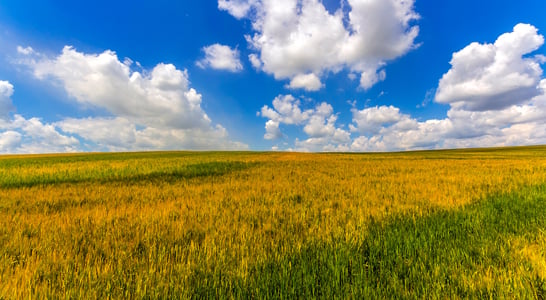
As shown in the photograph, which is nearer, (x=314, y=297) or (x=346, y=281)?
(x=314, y=297)

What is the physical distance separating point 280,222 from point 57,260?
3489mm

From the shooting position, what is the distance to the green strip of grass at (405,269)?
7.50 ft

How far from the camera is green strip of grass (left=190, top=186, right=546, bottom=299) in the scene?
90.0 inches

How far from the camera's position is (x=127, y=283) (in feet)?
7.72

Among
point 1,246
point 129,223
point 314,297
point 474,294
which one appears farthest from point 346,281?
point 1,246

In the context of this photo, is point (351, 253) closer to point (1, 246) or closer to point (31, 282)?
point (31, 282)

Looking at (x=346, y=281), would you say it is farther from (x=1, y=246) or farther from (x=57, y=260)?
(x=1, y=246)

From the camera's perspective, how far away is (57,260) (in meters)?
2.92

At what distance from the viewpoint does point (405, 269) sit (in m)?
2.73

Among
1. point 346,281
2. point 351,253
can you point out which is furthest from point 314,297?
point 351,253

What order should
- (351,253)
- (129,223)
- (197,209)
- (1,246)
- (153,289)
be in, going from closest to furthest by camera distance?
(153,289) < (351,253) < (1,246) < (129,223) < (197,209)

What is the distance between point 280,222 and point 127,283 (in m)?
2.80

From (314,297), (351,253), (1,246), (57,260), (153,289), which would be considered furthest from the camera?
(1,246)

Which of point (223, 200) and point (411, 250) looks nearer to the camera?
point (411, 250)
